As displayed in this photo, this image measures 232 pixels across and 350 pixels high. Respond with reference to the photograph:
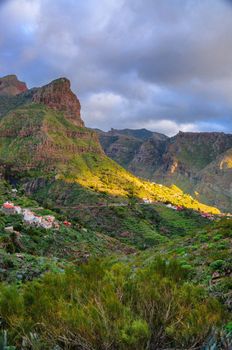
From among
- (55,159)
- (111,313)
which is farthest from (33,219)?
(55,159)

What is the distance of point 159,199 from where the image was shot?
504 ft

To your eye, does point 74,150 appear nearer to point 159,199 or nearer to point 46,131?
point 46,131

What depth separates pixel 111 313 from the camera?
27.3 feet

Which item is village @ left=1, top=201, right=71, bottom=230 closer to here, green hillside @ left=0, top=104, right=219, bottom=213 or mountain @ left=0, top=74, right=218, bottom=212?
mountain @ left=0, top=74, right=218, bottom=212

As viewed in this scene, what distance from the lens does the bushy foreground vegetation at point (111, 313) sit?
7.97 meters

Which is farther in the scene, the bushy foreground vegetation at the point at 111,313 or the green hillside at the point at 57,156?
the green hillside at the point at 57,156

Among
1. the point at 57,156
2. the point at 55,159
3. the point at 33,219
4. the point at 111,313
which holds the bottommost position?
the point at 33,219

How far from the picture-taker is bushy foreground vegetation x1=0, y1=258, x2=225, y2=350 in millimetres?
7973

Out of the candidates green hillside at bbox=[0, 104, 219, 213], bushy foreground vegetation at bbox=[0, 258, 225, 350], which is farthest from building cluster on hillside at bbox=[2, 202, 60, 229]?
green hillside at bbox=[0, 104, 219, 213]

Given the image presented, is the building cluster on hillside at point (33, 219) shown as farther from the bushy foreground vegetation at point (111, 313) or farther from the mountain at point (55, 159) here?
the mountain at point (55, 159)

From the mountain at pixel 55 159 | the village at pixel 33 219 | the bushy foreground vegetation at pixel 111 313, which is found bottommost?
the village at pixel 33 219

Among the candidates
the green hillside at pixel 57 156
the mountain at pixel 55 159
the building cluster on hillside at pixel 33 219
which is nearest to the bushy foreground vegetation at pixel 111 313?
the building cluster on hillside at pixel 33 219

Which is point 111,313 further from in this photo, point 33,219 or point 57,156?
point 57,156

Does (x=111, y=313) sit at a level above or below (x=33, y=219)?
above
